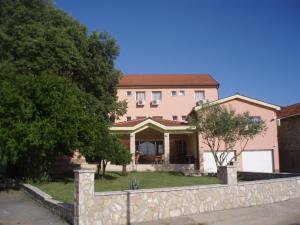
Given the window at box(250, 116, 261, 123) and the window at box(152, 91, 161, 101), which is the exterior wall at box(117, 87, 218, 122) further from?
the window at box(250, 116, 261, 123)

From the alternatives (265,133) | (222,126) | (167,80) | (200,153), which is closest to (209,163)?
(200,153)

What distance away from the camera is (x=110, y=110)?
2903 centimetres

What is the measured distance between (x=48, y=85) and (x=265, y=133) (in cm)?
2068

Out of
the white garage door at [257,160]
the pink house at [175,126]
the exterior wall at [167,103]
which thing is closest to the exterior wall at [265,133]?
the pink house at [175,126]

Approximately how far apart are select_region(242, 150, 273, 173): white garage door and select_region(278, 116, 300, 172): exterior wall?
2.76 metres

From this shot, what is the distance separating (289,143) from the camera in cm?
3500

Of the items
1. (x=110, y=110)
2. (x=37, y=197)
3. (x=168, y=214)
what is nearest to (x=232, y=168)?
(x=168, y=214)

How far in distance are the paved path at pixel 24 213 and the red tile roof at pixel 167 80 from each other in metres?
28.0

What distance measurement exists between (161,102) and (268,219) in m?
31.9

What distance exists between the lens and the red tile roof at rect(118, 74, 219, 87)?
44719mm

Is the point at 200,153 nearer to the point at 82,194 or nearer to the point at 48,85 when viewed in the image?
the point at 48,85

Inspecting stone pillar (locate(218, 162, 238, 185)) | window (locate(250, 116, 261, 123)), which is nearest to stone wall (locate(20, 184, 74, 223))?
stone pillar (locate(218, 162, 238, 185))

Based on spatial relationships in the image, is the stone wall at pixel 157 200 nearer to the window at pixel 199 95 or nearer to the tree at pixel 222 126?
the tree at pixel 222 126

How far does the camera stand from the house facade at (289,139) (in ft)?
110
